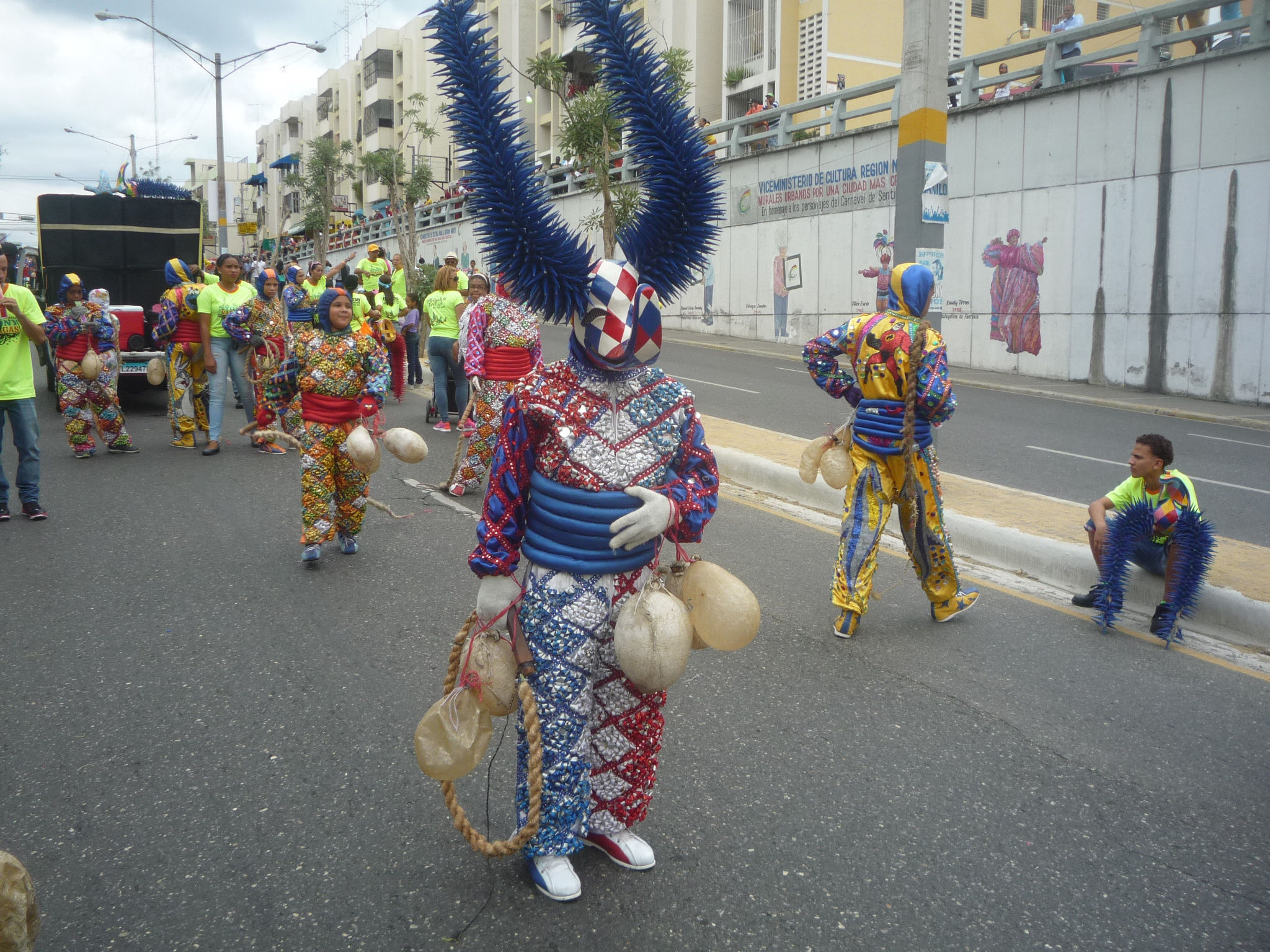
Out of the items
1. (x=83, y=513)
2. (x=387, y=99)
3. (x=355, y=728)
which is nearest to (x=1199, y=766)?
(x=355, y=728)

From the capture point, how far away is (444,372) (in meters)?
12.3

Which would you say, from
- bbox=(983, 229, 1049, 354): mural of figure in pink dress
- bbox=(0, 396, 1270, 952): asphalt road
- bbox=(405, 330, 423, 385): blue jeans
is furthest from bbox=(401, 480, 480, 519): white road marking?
bbox=(983, 229, 1049, 354): mural of figure in pink dress

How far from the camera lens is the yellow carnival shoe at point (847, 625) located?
17.5ft

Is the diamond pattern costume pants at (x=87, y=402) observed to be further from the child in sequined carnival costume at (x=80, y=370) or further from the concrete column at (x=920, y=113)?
the concrete column at (x=920, y=113)

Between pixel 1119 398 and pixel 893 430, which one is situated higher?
pixel 893 430

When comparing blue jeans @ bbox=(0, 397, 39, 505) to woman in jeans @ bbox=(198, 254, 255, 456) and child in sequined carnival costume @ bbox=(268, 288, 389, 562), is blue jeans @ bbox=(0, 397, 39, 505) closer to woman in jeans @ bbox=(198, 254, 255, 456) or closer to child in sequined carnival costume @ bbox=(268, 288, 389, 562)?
child in sequined carnival costume @ bbox=(268, 288, 389, 562)

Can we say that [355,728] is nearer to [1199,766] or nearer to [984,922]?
[984,922]

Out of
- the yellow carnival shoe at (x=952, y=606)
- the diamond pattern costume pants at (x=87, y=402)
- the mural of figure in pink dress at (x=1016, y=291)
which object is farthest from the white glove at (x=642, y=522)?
the mural of figure in pink dress at (x=1016, y=291)

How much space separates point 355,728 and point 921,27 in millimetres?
9584

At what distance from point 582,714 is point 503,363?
5728 mm

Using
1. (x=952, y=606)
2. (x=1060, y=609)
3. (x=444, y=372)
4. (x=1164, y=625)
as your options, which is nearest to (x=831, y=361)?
(x=952, y=606)

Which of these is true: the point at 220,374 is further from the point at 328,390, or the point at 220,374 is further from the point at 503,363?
the point at 328,390

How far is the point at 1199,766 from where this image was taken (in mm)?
3947

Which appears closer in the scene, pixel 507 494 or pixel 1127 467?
pixel 507 494
